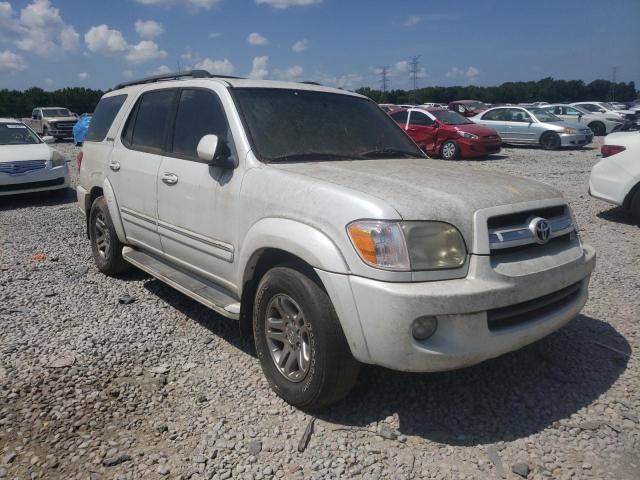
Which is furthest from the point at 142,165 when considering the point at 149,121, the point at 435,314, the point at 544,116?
the point at 544,116

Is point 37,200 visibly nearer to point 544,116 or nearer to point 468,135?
point 468,135

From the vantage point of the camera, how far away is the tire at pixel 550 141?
18.3m

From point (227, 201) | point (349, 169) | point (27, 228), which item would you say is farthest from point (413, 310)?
point (27, 228)

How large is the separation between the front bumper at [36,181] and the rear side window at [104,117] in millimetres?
4592

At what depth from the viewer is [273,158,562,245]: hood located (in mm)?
2580

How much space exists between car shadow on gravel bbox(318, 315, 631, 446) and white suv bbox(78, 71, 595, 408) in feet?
1.23

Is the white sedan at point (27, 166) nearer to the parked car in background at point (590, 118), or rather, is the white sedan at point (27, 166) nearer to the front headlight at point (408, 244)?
the front headlight at point (408, 244)

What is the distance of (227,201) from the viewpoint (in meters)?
3.35

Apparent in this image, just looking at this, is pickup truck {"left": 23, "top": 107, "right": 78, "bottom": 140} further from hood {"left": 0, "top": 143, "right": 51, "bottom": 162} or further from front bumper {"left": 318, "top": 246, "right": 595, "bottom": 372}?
front bumper {"left": 318, "top": 246, "right": 595, "bottom": 372}

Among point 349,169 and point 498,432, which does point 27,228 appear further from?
point 498,432

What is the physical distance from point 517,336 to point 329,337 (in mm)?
985

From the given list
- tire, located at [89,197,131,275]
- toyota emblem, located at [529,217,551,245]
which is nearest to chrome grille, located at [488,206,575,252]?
toyota emblem, located at [529,217,551,245]

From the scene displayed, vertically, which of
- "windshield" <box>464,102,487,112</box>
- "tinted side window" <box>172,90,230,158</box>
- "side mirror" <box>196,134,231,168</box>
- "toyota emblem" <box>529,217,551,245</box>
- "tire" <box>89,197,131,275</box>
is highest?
"tinted side window" <box>172,90,230,158</box>

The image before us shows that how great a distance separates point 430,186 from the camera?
2836mm
